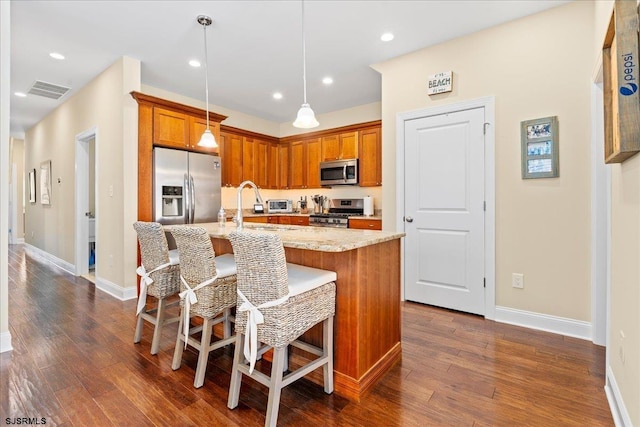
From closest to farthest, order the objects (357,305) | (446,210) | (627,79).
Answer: (627,79) → (357,305) → (446,210)

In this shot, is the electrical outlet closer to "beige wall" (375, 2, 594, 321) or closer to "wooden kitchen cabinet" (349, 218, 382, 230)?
"beige wall" (375, 2, 594, 321)

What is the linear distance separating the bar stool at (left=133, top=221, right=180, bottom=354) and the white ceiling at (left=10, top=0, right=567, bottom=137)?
6.46 feet

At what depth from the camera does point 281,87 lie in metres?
4.59

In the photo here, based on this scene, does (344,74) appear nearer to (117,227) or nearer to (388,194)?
(388,194)

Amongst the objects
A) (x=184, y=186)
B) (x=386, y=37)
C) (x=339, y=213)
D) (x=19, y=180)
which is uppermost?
(x=386, y=37)

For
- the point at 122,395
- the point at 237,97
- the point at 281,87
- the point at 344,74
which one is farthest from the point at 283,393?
the point at 237,97

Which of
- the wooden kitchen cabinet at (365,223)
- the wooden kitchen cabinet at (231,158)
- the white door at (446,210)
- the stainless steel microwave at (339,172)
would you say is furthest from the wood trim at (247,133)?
the white door at (446,210)

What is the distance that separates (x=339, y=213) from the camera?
546 centimetres

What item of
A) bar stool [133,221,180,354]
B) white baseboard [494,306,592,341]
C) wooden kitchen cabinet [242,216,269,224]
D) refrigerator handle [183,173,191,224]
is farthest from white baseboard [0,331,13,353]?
white baseboard [494,306,592,341]

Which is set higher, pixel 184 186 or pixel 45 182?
pixel 45 182

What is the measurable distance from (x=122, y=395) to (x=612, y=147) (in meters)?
3.00

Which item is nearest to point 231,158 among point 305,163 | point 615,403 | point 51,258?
point 305,163

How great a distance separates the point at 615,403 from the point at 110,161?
4.96 m

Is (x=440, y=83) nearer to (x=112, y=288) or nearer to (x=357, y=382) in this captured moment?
(x=357, y=382)
